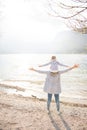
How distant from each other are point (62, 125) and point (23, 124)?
164cm

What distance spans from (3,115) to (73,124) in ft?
11.3

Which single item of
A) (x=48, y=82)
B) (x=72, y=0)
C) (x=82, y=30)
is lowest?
(x=48, y=82)

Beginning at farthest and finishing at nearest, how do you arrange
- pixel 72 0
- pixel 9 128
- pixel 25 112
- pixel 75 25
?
1. pixel 25 112
2. pixel 9 128
3. pixel 75 25
4. pixel 72 0

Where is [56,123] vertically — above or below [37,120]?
above

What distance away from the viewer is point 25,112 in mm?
13977

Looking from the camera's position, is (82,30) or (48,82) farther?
(48,82)

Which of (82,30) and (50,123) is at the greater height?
(82,30)

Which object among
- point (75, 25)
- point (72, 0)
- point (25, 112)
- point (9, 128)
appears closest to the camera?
point (72, 0)

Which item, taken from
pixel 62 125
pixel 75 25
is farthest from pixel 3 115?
pixel 75 25

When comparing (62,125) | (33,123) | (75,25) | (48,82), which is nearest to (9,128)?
(33,123)

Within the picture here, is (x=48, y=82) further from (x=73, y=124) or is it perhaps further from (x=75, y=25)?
(x=75, y=25)

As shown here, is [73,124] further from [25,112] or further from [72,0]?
[72,0]

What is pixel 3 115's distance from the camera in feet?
42.8

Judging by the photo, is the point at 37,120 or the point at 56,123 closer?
the point at 56,123
